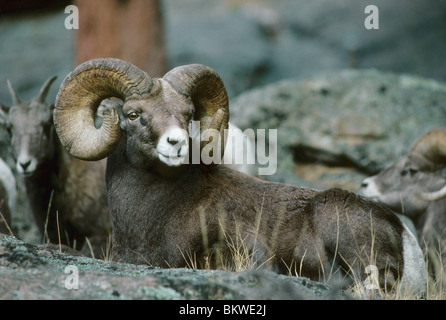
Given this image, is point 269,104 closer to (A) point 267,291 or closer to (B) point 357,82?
(B) point 357,82

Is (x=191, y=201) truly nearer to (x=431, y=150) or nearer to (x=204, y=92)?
(x=204, y=92)

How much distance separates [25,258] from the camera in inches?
215

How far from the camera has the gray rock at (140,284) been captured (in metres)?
4.86

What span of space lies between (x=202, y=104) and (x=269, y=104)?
20.3ft

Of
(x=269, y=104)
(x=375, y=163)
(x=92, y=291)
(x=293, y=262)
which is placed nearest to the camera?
(x=92, y=291)

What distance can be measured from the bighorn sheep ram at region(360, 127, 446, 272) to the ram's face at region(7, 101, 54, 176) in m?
4.32

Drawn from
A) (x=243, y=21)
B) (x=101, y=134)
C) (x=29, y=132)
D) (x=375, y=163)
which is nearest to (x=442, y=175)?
(x=375, y=163)

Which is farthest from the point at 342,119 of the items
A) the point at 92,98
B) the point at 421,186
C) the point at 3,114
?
the point at 92,98

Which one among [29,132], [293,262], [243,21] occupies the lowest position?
[293,262]

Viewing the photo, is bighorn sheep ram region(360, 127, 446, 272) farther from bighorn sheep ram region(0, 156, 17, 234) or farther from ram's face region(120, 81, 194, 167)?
bighorn sheep ram region(0, 156, 17, 234)

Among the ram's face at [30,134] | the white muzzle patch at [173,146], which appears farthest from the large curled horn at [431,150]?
the ram's face at [30,134]

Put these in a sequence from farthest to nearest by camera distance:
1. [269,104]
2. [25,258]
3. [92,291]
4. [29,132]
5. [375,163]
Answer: [269,104]
[375,163]
[29,132]
[25,258]
[92,291]

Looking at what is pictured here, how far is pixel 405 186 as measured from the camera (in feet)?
29.9

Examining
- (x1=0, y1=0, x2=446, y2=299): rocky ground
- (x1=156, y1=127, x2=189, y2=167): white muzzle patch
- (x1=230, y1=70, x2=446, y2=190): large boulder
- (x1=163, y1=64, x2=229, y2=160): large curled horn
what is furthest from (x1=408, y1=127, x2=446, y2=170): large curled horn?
(x1=156, y1=127, x2=189, y2=167): white muzzle patch
